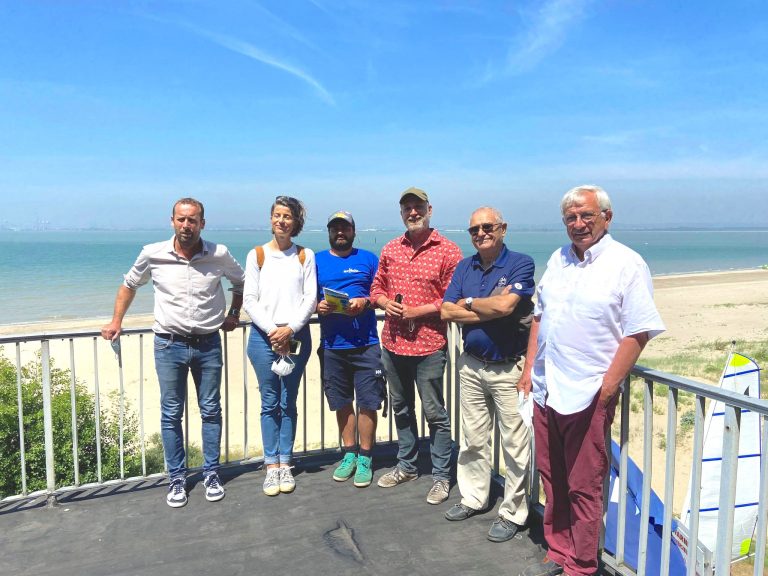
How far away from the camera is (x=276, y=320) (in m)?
3.95

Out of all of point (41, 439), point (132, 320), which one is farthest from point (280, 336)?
point (132, 320)

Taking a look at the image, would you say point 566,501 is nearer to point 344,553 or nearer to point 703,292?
point 344,553

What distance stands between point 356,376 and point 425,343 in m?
0.67

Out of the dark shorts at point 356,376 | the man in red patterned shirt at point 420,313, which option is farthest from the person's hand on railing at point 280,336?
the man in red patterned shirt at point 420,313

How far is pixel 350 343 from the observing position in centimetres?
414

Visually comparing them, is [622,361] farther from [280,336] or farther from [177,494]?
[177,494]

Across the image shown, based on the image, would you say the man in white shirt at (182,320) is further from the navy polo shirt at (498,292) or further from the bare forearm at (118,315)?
the navy polo shirt at (498,292)

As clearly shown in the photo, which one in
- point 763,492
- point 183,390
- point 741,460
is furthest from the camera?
point 741,460

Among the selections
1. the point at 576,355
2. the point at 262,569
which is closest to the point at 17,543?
the point at 262,569

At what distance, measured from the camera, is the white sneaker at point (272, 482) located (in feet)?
13.1

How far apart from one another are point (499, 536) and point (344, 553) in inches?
37.6

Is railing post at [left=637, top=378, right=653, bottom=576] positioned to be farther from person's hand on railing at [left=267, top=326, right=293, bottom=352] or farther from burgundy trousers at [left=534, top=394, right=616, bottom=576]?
person's hand on railing at [left=267, top=326, right=293, bottom=352]

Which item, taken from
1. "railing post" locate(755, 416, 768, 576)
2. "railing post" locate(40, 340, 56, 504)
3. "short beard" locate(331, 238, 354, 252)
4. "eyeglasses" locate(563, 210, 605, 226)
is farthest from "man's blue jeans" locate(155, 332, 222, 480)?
"railing post" locate(755, 416, 768, 576)

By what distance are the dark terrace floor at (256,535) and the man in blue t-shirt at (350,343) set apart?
1.37 ft
